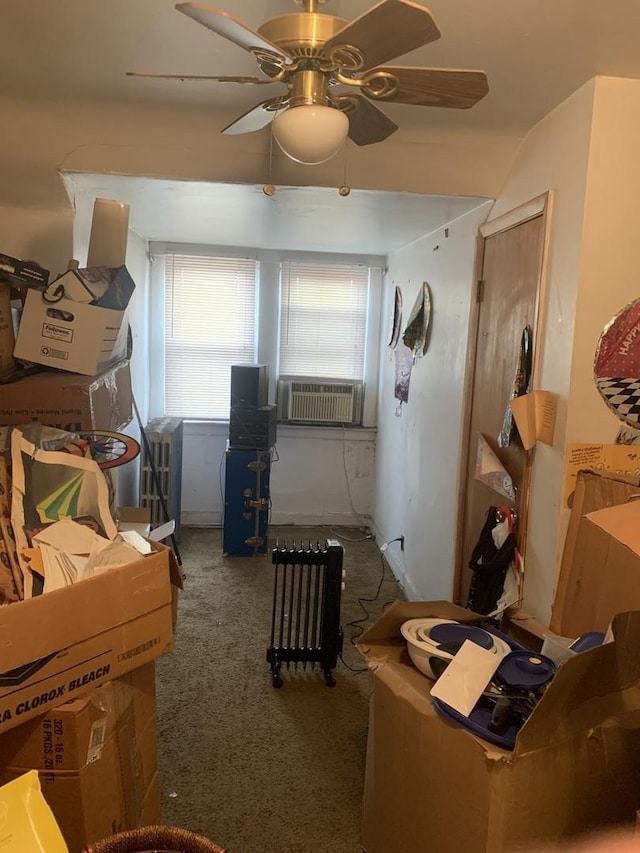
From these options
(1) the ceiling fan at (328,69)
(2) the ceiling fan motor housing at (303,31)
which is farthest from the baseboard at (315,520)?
(2) the ceiling fan motor housing at (303,31)

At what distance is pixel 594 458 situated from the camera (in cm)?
184

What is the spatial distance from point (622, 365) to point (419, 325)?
1985mm

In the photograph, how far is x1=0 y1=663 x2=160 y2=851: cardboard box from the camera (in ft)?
4.22

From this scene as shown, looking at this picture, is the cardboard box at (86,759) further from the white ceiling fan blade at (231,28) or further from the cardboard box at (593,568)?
the white ceiling fan blade at (231,28)

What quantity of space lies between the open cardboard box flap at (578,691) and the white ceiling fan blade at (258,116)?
4.29ft

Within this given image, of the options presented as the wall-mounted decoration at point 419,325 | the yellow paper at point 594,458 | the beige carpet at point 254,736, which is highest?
the wall-mounted decoration at point 419,325

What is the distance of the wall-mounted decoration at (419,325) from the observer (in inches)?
134

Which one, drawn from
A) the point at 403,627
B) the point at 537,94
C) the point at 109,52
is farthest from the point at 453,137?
the point at 403,627

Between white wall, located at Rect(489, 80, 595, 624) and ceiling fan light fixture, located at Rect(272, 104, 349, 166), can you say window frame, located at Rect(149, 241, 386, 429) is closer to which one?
white wall, located at Rect(489, 80, 595, 624)

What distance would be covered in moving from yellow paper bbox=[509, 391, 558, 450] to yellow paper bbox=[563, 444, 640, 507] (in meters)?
0.10

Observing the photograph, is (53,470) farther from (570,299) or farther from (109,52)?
(570,299)

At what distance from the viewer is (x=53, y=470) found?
1.60 metres

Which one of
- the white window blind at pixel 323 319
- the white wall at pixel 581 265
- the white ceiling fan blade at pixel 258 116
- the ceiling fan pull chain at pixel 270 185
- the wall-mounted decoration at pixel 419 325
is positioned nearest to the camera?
the white ceiling fan blade at pixel 258 116

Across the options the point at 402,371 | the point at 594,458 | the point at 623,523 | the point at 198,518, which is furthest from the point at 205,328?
the point at 623,523
